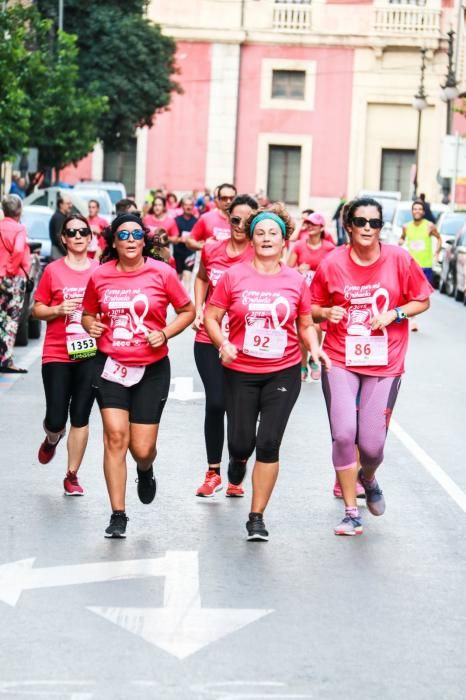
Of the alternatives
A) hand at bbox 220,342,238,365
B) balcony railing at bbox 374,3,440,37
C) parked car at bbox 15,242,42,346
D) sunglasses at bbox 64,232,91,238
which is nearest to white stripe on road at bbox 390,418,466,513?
hand at bbox 220,342,238,365

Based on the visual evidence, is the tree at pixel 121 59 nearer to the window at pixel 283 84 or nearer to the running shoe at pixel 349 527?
the window at pixel 283 84

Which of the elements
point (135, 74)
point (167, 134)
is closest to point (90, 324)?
point (135, 74)

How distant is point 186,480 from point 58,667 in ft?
14.3

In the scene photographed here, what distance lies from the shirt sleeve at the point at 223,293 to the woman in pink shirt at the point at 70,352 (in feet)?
4.58

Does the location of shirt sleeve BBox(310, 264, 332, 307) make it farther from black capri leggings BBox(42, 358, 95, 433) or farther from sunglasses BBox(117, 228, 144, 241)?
black capri leggings BBox(42, 358, 95, 433)

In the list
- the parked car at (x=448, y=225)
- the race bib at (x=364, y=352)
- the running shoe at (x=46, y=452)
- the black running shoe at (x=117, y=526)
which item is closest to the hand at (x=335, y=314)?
the race bib at (x=364, y=352)

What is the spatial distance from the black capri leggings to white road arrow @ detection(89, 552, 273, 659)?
2559 millimetres

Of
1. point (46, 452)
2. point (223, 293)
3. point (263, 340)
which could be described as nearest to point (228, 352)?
point (263, 340)

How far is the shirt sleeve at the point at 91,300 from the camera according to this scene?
838cm

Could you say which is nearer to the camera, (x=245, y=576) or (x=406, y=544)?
(x=245, y=576)

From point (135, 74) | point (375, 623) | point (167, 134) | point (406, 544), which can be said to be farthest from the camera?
point (167, 134)

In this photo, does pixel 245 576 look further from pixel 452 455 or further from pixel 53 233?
pixel 53 233

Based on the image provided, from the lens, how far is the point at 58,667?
5.83m

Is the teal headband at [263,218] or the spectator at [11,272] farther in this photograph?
the spectator at [11,272]
